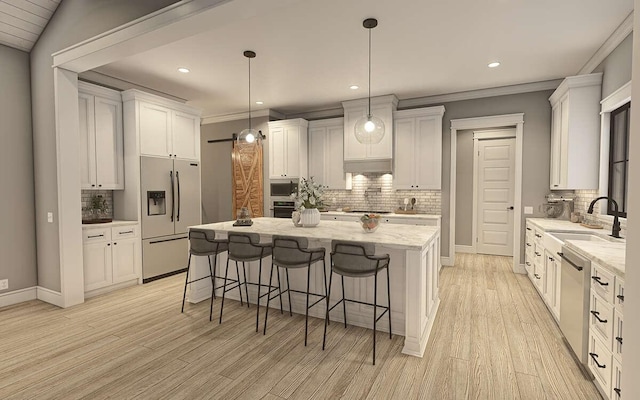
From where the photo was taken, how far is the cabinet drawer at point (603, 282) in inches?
78.0

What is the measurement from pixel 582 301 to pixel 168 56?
4.98 metres

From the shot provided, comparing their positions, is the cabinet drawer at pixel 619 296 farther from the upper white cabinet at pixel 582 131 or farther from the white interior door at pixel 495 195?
the white interior door at pixel 495 195

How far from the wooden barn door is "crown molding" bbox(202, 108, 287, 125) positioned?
578 mm

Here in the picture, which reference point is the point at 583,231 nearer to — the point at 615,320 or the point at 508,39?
the point at 615,320

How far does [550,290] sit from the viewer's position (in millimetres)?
3447

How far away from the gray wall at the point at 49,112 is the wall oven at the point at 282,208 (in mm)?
3553

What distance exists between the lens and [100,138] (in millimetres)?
4492

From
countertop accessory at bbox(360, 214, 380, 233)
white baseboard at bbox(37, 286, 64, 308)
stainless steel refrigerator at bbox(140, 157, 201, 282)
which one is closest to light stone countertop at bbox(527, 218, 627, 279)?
countertop accessory at bbox(360, 214, 380, 233)

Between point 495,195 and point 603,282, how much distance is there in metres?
5.05

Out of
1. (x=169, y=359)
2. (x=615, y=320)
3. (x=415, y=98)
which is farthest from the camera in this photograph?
(x=415, y=98)

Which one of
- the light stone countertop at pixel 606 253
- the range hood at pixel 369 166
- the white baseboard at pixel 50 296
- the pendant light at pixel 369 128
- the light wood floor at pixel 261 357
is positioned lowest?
the light wood floor at pixel 261 357

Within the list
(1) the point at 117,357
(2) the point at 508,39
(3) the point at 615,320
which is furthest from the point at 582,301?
(1) the point at 117,357

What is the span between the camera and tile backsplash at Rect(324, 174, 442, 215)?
5.87 meters

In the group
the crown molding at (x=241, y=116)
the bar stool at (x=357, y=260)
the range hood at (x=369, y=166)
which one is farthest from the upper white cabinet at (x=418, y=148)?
the bar stool at (x=357, y=260)
